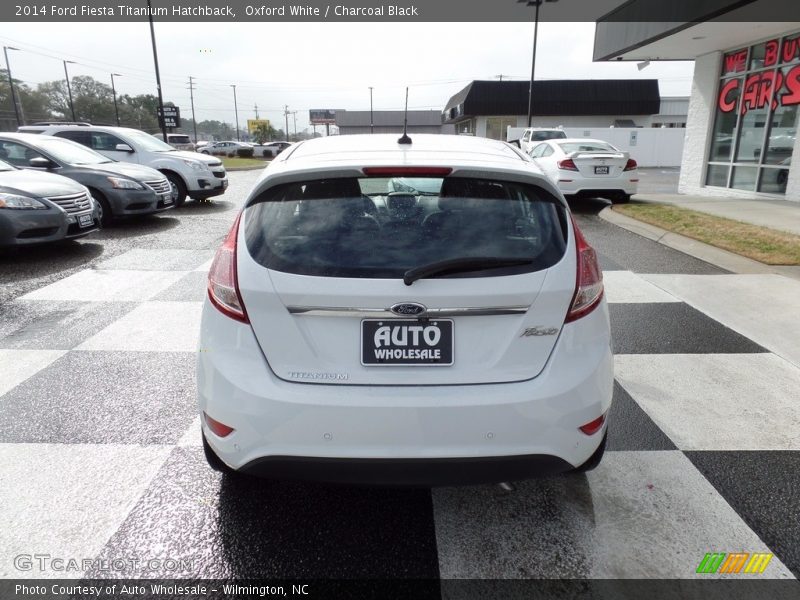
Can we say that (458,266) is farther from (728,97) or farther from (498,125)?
(498,125)

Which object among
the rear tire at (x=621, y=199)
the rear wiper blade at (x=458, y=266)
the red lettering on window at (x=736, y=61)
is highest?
the red lettering on window at (x=736, y=61)

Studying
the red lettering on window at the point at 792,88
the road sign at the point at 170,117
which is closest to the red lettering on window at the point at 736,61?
the red lettering on window at the point at 792,88

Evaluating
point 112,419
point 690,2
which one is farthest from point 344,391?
point 690,2

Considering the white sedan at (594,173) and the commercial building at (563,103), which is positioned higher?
the commercial building at (563,103)

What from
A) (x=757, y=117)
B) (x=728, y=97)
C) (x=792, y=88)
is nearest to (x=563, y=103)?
(x=728, y=97)

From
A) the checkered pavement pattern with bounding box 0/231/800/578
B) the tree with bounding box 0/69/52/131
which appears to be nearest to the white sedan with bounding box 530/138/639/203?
the checkered pavement pattern with bounding box 0/231/800/578

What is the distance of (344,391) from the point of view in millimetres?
2053

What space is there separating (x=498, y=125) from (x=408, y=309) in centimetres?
4714

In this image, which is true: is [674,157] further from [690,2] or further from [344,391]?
[344,391]

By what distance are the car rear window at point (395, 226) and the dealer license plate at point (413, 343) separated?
20cm

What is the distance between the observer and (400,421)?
6.66ft

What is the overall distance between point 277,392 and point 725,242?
7.99 metres

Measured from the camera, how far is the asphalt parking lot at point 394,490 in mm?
2266

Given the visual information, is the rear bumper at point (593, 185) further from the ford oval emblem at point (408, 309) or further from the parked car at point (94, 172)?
the ford oval emblem at point (408, 309)
